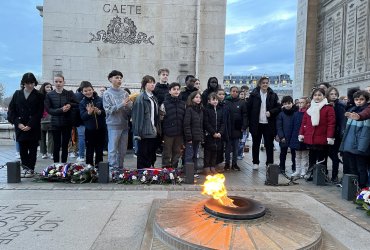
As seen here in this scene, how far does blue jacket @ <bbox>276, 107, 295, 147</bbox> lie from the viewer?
783 centimetres

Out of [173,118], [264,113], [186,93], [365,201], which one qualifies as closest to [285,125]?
[264,113]

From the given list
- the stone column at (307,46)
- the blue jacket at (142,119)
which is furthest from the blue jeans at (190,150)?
the stone column at (307,46)

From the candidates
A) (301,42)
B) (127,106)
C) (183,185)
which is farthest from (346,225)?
(301,42)

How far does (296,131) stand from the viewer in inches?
302

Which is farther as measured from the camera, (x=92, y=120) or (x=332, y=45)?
(x=332, y=45)

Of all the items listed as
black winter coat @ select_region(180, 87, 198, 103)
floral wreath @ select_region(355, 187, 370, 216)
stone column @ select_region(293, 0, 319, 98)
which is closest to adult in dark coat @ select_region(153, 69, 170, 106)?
black winter coat @ select_region(180, 87, 198, 103)

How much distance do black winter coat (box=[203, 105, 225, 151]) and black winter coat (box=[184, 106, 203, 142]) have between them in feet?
0.98

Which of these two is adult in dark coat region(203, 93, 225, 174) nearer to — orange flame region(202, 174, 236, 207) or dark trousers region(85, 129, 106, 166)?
dark trousers region(85, 129, 106, 166)

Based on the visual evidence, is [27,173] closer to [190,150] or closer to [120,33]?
[190,150]

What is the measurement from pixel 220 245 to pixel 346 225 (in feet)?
6.66

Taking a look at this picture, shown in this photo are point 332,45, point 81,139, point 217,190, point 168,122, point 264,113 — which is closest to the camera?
point 217,190

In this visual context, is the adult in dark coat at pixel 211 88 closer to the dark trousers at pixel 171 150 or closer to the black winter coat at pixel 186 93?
the black winter coat at pixel 186 93

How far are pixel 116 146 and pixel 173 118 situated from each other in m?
1.30

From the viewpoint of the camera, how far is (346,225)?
4.38 m
